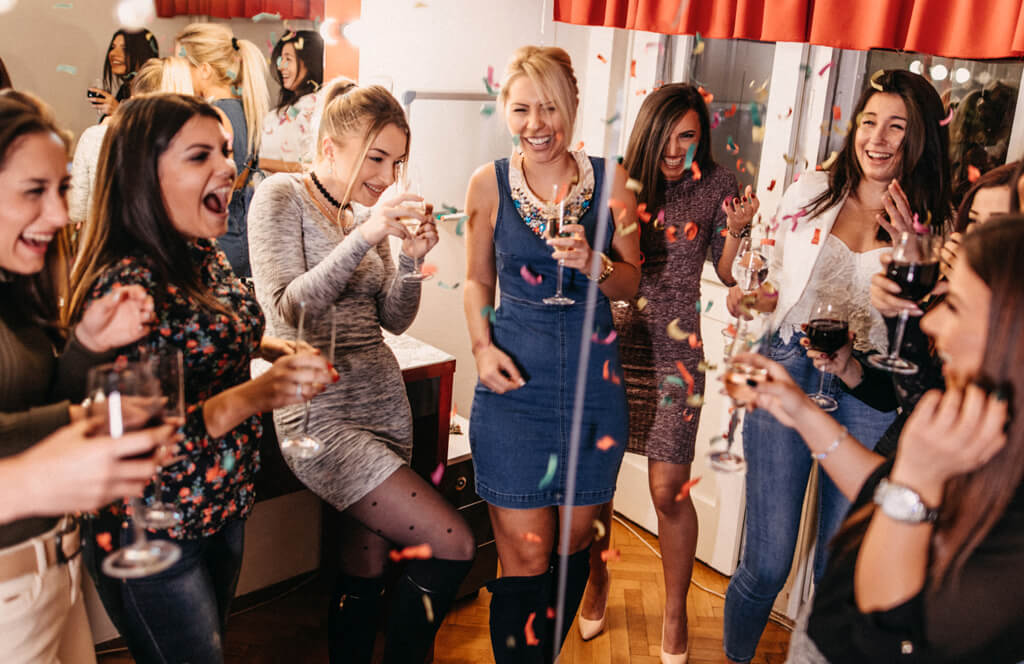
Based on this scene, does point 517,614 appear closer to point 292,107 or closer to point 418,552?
point 418,552

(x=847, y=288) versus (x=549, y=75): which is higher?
→ (x=549, y=75)

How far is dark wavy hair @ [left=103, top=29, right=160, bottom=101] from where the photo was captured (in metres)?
2.20

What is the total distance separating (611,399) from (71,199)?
143 centimetres

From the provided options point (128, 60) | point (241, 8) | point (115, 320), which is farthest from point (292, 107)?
point (115, 320)

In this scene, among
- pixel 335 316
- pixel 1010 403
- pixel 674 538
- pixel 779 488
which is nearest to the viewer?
pixel 1010 403

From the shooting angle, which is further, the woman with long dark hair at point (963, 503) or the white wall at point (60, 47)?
the white wall at point (60, 47)

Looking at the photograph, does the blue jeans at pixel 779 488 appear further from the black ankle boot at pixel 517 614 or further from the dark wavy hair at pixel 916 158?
the black ankle boot at pixel 517 614

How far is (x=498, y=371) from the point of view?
191cm

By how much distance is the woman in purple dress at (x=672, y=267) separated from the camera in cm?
239

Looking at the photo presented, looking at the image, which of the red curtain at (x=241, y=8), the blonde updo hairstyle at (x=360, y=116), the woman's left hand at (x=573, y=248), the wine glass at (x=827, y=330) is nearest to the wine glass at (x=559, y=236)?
the woman's left hand at (x=573, y=248)

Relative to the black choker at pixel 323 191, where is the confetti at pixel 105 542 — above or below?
below

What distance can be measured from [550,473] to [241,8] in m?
1.63

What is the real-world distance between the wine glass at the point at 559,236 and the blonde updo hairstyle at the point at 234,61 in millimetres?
1015

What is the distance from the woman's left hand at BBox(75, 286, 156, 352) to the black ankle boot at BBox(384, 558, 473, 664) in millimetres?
860
